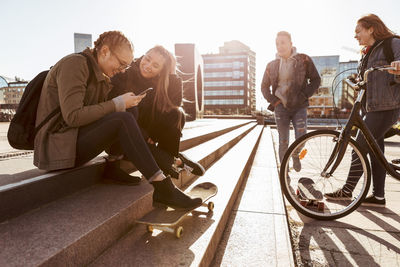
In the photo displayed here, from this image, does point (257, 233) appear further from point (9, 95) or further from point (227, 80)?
point (9, 95)

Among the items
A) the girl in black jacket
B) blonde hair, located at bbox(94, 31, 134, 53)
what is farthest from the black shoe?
blonde hair, located at bbox(94, 31, 134, 53)

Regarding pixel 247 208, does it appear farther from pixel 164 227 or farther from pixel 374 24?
pixel 374 24

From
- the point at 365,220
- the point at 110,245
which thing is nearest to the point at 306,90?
the point at 365,220

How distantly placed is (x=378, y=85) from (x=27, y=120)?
9.88ft

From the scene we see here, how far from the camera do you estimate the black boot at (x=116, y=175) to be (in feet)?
6.89

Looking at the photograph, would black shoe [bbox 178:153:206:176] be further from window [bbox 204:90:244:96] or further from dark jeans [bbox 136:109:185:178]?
window [bbox 204:90:244:96]

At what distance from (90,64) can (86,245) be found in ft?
3.91

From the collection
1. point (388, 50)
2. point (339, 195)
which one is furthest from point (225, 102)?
point (388, 50)

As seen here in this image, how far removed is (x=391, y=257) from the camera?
5.90ft

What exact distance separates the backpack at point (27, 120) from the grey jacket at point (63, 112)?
0.03 metres

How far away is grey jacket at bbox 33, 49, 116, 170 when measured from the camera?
1649 millimetres

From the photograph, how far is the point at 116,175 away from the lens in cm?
211

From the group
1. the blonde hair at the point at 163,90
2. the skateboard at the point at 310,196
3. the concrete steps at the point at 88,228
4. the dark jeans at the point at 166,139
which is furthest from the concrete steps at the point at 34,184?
the skateboard at the point at 310,196

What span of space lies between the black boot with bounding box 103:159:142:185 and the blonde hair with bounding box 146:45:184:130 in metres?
0.59
